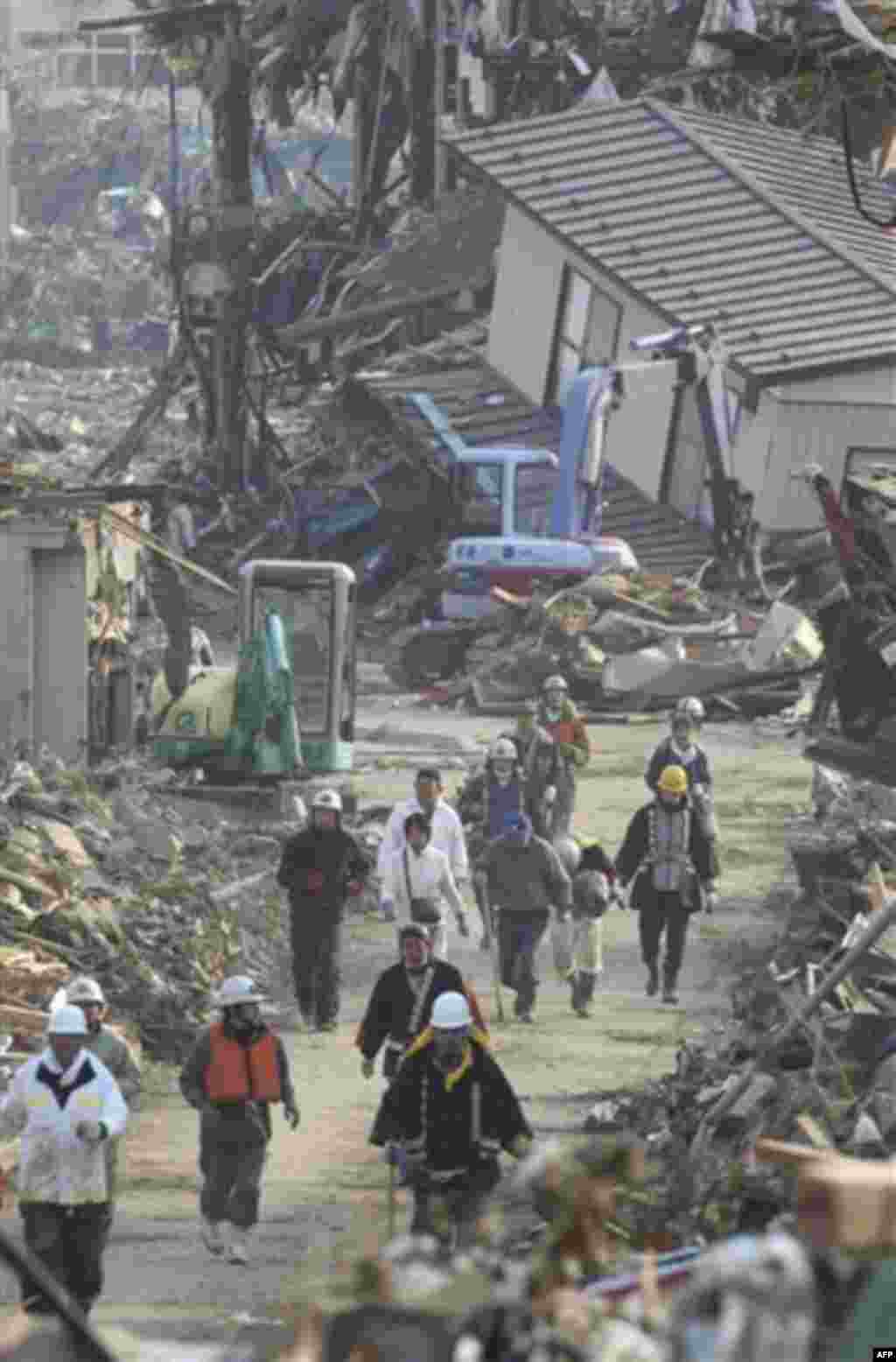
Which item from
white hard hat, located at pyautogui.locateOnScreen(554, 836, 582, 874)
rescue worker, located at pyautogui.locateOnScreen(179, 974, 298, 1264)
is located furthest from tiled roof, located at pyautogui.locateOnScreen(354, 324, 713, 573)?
rescue worker, located at pyautogui.locateOnScreen(179, 974, 298, 1264)

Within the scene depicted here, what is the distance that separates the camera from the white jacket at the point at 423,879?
2133 centimetres

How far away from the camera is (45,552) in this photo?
1125 inches

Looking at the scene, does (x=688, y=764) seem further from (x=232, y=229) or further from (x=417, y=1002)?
(x=232, y=229)

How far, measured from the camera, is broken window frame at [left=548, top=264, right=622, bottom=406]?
4650 cm

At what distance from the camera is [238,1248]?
16.7 m

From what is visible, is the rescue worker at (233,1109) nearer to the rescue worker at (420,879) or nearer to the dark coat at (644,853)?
the rescue worker at (420,879)

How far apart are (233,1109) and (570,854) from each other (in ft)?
21.9

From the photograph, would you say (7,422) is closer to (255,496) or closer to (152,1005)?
(255,496)

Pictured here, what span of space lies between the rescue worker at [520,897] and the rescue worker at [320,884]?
0.71 meters

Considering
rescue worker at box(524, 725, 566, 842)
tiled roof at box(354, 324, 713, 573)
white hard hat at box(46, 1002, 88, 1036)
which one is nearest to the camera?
white hard hat at box(46, 1002, 88, 1036)

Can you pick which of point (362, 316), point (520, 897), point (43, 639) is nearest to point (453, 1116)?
point (520, 897)

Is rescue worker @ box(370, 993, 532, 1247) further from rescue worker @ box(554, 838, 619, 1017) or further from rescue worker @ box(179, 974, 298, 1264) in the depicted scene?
rescue worker @ box(554, 838, 619, 1017)

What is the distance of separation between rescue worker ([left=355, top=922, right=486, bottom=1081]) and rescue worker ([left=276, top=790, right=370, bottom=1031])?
13.1 feet

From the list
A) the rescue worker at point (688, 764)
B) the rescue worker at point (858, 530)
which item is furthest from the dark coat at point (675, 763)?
the rescue worker at point (858, 530)
